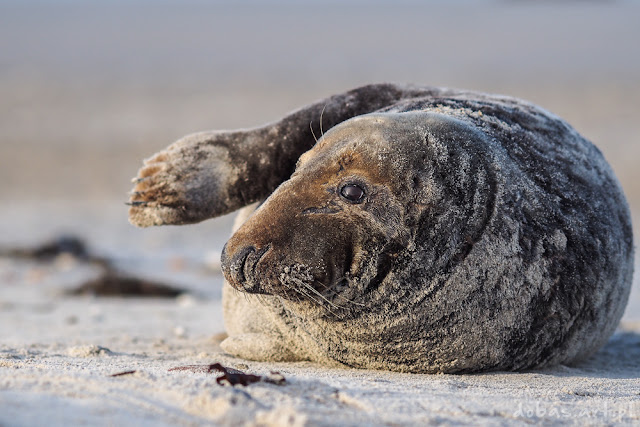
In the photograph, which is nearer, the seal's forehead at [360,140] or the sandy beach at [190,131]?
the sandy beach at [190,131]

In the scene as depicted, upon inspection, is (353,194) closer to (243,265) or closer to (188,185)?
(243,265)

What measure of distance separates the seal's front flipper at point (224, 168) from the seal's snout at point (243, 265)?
1220 millimetres

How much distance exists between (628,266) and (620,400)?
49.5 inches

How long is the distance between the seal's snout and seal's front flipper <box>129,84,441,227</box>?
1.22 m

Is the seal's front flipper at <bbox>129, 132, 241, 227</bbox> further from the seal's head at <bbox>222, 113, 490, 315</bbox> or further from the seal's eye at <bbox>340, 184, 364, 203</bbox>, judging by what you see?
the seal's eye at <bbox>340, 184, 364, 203</bbox>

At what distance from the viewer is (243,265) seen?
3436mm

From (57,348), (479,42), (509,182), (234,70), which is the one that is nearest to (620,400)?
(509,182)

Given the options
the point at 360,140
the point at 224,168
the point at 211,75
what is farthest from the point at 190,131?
the point at 360,140

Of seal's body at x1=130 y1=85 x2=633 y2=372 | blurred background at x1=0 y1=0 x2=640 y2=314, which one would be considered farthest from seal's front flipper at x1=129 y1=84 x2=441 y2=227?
blurred background at x1=0 y1=0 x2=640 y2=314

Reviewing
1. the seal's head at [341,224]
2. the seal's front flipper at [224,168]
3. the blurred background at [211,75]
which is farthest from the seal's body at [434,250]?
the blurred background at [211,75]

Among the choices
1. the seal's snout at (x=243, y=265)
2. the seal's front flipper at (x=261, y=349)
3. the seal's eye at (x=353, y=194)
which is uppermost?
the seal's eye at (x=353, y=194)

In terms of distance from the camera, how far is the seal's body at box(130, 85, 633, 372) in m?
3.48

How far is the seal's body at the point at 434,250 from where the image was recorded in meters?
3.48

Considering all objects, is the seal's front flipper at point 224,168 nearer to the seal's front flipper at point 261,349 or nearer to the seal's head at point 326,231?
the seal's front flipper at point 261,349
